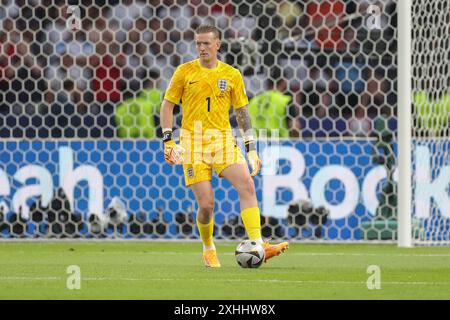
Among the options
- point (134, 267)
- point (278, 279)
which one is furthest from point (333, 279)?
point (134, 267)

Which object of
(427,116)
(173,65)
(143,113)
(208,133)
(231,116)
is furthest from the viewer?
(173,65)

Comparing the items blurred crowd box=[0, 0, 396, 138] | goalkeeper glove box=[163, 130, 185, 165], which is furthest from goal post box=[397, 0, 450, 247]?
goalkeeper glove box=[163, 130, 185, 165]

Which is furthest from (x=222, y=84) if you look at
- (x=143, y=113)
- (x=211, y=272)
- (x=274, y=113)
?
(x=143, y=113)

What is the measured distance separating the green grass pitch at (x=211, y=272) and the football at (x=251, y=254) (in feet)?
0.27

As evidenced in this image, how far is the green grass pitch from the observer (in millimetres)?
6730

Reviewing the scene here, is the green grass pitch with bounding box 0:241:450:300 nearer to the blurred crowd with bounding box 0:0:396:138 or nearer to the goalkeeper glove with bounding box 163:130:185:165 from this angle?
the goalkeeper glove with bounding box 163:130:185:165

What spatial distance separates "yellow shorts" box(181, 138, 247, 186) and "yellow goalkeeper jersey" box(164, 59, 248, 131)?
123mm

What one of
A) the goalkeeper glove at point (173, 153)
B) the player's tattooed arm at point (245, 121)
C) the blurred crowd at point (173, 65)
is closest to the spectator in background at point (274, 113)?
the blurred crowd at point (173, 65)

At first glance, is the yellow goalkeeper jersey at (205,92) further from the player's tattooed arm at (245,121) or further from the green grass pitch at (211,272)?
the green grass pitch at (211,272)

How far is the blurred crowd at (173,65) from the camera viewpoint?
12.6 meters

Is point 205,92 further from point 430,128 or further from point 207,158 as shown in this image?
point 430,128

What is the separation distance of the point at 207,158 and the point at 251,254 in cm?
73

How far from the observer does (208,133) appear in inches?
338
